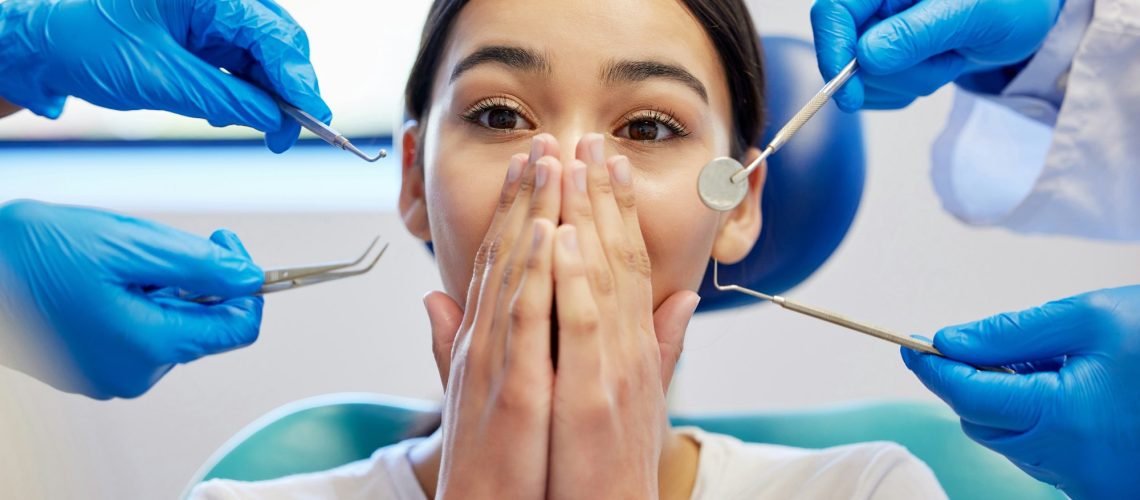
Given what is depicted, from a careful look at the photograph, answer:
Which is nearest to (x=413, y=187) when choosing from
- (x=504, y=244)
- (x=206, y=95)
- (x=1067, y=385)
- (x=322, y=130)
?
(x=322, y=130)

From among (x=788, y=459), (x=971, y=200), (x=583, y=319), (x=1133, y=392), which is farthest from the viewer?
(x=971, y=200)

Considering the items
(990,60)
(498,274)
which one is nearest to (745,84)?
(990,60)

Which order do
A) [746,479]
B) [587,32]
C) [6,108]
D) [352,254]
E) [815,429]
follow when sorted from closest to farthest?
[587,32]
[6,108]
[746,479]
[815,429]
[352,254]

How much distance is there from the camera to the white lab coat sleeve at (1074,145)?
1660 mm

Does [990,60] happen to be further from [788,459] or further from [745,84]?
[788,459]

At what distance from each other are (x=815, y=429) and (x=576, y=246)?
829 millimetres

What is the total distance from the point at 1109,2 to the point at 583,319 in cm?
117

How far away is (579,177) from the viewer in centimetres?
112

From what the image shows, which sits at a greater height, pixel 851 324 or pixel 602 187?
pixel 602 187

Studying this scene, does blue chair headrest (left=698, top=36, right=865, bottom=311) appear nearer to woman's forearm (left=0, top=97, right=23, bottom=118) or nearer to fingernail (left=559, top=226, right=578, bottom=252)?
fingernail (left=559, top=226, right=578, bottom=252)

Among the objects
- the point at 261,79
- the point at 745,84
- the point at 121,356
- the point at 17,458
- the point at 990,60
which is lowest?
the point at 17,458

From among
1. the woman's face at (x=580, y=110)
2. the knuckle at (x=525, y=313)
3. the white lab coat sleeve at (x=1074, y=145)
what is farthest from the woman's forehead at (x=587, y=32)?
the white lab coat sleeve at (x=1074, y=145)

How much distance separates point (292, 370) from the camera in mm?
2186

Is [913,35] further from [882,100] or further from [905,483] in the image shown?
[905,483]
